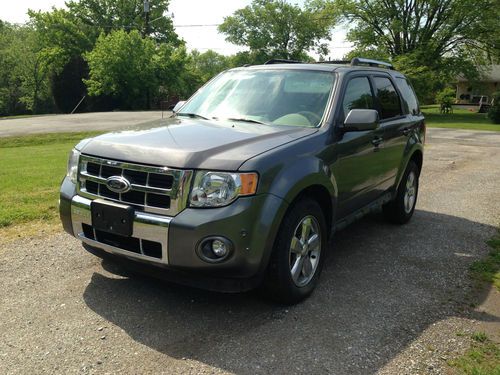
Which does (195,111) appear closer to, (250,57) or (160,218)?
(160,218)

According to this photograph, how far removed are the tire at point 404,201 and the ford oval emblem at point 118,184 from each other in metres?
3.69

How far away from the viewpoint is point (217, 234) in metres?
3.10

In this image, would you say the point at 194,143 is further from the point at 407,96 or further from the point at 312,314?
the point at 407,96

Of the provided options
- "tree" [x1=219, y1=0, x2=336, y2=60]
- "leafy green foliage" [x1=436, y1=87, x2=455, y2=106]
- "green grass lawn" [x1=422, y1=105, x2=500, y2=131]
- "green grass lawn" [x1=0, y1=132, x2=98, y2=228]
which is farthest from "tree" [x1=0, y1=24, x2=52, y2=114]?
"green grass lawn" [x1=0, y1=132, x2=98, y2=228]

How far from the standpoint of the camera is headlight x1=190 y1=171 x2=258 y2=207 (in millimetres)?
3156

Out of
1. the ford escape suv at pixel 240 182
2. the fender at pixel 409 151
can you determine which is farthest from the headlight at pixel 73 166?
the fender at pixel 409 151

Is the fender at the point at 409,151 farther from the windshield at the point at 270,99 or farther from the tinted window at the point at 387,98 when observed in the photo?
the windshield at the point at 270,99

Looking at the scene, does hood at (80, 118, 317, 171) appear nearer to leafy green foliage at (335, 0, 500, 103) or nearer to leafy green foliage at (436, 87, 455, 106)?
leafy green foliage at (335, 0, 500, 103)

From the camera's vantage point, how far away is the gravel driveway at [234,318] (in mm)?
2967

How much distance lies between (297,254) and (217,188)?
0.97m

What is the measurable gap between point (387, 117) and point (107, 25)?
5881cm

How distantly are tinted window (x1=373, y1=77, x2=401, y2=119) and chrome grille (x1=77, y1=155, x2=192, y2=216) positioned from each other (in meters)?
2.88

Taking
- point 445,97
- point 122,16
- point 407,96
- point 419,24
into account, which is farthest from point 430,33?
point 122,16

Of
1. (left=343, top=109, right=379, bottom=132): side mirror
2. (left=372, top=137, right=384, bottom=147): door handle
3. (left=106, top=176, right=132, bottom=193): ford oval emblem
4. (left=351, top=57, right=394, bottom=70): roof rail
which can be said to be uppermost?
(left=351, top=57, right=394, bottom=70): roof rail
